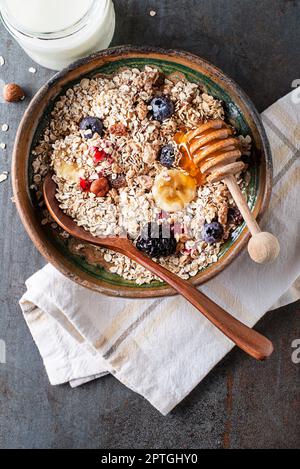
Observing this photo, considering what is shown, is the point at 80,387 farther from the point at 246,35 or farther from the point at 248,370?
the point at 246,35

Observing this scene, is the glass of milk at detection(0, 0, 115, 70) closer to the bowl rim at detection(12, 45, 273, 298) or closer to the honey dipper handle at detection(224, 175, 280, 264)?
the bowl rim at detection(12, 45, 273, 298)

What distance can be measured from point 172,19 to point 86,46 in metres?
0.23

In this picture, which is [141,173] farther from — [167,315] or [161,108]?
[167,315]

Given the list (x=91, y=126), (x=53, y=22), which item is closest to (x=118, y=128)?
(x=91, y=126)

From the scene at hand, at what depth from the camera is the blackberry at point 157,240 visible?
1.19 meters

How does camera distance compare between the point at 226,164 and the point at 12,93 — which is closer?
the point at 226,164

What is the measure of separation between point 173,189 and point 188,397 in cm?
51

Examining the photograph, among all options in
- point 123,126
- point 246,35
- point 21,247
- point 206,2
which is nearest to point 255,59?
point 246,35

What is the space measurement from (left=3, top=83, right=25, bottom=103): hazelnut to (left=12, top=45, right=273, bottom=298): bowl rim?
15 cm

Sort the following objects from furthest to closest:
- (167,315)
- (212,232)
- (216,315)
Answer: (167,315) → (212,232) → (216,315)

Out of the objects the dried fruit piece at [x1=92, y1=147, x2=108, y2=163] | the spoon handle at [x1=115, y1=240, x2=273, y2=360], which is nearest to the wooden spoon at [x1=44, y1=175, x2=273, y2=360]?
the spoon handle at [x1=115, y1=240, x2=273, y2=360]

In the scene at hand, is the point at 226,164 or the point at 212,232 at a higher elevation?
the point at 226,164

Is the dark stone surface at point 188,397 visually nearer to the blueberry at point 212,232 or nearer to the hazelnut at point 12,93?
the hazelnut at point 12,93

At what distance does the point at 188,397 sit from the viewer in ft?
4.49
